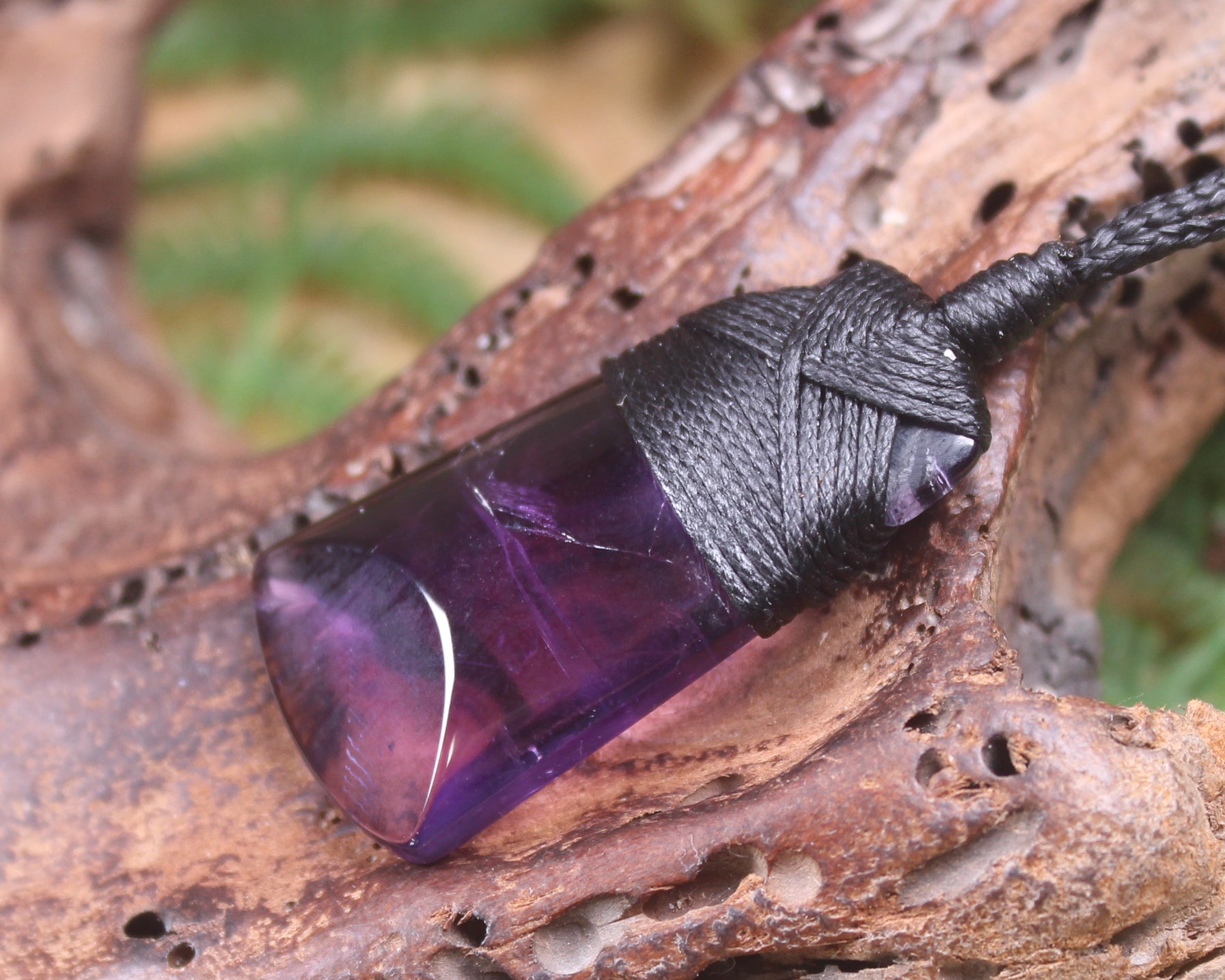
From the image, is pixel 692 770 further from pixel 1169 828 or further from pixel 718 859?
pixel 1169 828

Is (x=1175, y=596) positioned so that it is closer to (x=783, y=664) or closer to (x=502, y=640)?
(x=783, y=664)

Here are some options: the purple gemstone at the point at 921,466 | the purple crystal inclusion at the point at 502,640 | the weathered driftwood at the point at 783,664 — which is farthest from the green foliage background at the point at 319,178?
the purple gemstone at the point at 921,466

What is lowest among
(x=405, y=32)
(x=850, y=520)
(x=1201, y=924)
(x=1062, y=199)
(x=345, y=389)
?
(x=1201, y=924)

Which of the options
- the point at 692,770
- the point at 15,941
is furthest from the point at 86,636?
the point at 692,770

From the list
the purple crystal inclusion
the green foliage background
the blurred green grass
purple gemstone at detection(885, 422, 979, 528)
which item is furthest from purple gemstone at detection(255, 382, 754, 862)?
the green foliage background

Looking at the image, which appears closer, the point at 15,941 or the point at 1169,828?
the point at 1169,828

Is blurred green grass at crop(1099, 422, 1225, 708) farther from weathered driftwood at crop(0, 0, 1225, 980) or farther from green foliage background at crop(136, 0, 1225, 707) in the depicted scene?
green foliage background at crop(136, 0, 1225, 707)

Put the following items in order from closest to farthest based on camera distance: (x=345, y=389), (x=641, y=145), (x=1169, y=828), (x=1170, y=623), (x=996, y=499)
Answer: (x=1169, y=828), (x=996, y=499), (x=1170, y=623), (x=345, y=389), (x=641, y=145)

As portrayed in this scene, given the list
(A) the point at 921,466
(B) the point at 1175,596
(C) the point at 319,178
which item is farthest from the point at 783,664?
(C) the point at 319,178
